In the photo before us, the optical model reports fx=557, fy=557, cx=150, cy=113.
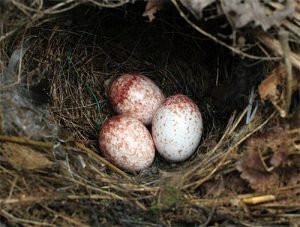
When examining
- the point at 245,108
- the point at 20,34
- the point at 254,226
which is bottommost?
the point at 254,226

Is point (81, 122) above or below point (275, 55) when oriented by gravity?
below

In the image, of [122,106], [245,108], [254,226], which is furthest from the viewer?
[122,106]

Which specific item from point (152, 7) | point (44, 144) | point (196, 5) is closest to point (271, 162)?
point (196, 5)

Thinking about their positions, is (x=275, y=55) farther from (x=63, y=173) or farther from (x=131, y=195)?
(x=63, y=173)

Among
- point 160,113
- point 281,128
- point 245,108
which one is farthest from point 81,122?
point 281,128

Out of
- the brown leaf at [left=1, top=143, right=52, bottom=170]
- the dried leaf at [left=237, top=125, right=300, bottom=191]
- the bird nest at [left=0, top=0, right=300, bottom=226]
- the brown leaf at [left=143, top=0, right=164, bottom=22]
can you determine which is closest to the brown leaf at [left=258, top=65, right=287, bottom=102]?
the bird nest at [left=0, top=0, right=300, bottom=226]

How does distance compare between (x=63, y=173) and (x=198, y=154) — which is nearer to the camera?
(x=63, y=173)

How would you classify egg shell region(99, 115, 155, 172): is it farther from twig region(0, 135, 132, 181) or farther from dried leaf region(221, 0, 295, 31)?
dried leaf region(221, 0, 295, 31)
